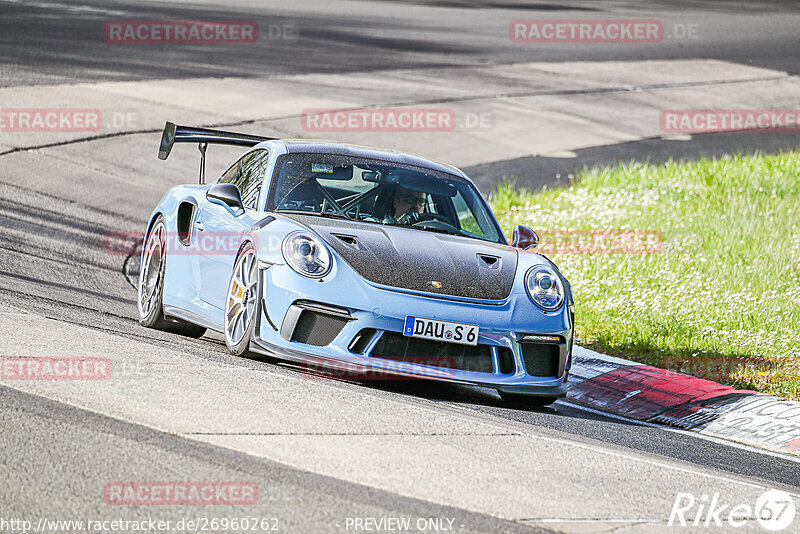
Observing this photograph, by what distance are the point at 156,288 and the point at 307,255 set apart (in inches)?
85.2

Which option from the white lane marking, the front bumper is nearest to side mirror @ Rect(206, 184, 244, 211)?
the front bumper

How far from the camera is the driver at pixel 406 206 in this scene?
7.86m

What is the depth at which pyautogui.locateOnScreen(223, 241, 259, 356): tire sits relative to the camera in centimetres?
699

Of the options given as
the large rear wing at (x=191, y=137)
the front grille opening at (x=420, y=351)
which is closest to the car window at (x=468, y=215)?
the front grille opening at (x=420, y=351)

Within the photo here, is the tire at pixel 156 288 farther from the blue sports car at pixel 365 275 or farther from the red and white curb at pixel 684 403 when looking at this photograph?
the red and white curb at pixel 684 403

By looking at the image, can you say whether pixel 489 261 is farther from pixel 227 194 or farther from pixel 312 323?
pixel 227 194

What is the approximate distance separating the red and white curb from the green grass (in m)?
0.42

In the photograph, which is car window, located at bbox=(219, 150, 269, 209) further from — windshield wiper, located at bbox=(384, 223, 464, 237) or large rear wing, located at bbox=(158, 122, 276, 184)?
windshield wiper, located at bbox=(384, 223, 464, 237)

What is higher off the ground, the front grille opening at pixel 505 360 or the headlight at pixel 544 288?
the headlight at pixel 544 288

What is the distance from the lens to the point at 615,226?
13.0m

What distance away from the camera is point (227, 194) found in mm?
7676

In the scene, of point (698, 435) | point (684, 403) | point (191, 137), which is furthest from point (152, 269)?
point (698, 435)

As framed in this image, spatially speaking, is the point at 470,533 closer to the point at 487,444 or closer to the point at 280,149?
the point at 487,444

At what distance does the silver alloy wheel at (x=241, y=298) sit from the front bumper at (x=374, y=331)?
163mm
